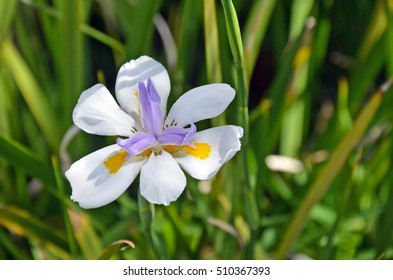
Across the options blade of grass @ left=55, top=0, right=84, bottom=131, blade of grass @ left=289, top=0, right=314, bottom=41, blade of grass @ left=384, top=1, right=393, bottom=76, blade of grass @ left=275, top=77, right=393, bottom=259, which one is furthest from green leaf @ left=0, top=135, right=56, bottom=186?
blade of grass @ left=384, top=1, right=393, bottom=76

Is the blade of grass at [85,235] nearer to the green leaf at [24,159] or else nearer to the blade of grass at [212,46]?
the green leaf at [24,159]

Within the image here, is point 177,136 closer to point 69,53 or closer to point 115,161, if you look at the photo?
point 115,161

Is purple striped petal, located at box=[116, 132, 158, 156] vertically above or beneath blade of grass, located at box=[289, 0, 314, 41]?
above

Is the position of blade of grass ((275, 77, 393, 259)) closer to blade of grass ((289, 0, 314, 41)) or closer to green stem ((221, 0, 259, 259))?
green stem ((221, 0, 259, 259))

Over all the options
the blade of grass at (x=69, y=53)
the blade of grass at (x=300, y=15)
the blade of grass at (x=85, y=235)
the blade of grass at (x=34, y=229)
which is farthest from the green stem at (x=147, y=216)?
the blade of grass at (x=300, y=15)

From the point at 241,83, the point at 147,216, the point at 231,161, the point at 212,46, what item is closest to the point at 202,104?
the point at 241,83

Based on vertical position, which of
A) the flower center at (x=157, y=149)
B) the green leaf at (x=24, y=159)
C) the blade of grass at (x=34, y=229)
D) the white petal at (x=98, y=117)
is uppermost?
the white petal at (x=98, y=117)

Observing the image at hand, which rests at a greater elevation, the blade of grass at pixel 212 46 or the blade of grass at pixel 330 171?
the blade of grass at pixel 212 46

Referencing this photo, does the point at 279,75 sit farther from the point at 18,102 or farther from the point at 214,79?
the point at 18,102

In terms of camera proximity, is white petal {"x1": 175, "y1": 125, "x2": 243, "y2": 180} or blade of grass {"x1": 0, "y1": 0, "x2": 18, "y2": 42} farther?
blade of grass {"x1": 0, "y1": 0, "x2": 18, "y2": 42}
